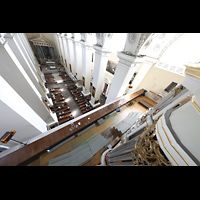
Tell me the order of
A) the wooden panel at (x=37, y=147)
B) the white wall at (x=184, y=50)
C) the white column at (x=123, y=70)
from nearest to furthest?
the wooden panel at (x=37, y=147)
the white column at (x=123, y=70)
the white wall at (x=184, y=50)

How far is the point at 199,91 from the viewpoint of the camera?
0.88 m

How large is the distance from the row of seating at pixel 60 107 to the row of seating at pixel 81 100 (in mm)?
1121

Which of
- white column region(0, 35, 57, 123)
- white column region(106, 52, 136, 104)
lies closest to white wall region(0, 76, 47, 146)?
white column region(0, 35, 57, 123)

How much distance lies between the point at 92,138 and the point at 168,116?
109 inches

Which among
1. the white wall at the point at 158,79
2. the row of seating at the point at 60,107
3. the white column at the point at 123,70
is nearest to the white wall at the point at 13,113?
the row of seating at the point at 60,107

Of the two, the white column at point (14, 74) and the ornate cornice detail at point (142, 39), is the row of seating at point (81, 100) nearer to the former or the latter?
the white column at point (14, 74)

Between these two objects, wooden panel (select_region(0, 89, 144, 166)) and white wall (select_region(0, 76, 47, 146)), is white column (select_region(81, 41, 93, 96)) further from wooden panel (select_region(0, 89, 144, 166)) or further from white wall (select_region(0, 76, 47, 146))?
white wall (select_region(0, 76, 47, 146))

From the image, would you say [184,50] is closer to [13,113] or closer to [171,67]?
[171,67]

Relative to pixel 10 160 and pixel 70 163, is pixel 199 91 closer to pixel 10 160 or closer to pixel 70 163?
pixel 70 163

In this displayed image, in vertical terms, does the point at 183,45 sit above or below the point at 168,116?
above

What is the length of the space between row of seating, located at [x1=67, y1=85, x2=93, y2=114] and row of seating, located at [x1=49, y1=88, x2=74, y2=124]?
A: 1.12 m

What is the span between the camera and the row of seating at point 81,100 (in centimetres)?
734

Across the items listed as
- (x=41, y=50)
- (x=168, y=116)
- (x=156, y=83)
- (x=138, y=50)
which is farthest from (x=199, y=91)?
(x=41, y=50)

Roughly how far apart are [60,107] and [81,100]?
2067mm
